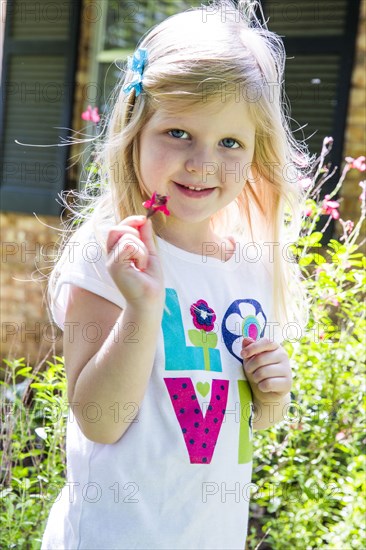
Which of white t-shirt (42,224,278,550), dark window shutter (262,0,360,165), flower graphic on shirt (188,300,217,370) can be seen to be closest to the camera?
white t-shirt (42,224,278,550)

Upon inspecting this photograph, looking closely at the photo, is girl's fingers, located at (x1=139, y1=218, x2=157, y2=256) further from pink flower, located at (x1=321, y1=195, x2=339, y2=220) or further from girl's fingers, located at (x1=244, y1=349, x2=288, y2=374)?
pink flower, located at (x1=321, y1=195, x2=339, y2=220)

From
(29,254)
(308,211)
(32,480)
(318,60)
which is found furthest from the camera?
(29,254)

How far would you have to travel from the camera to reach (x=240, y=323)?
58.9 inches

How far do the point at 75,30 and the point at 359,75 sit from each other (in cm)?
211

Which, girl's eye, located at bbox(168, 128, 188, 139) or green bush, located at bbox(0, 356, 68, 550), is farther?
green bush, located at bbox(0, 356, 68, 550)

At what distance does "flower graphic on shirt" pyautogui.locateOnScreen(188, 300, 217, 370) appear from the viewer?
4.62 feet

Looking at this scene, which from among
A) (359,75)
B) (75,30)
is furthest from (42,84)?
(359,75)

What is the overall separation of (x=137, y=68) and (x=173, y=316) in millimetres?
492

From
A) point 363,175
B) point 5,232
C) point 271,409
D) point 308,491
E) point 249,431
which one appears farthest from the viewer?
point 5,232

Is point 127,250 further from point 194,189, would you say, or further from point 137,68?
point 137,68

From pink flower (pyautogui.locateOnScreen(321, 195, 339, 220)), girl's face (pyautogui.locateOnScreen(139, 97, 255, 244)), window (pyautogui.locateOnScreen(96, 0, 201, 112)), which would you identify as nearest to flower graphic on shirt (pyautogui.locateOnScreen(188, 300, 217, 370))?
girl's face (pyautogui.locateOnScreen(139, 97, 255, 244))

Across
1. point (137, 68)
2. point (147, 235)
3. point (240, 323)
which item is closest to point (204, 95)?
point (137, 68)

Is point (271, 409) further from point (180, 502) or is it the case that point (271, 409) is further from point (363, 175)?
point (363, 175)

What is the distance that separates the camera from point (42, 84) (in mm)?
5484
